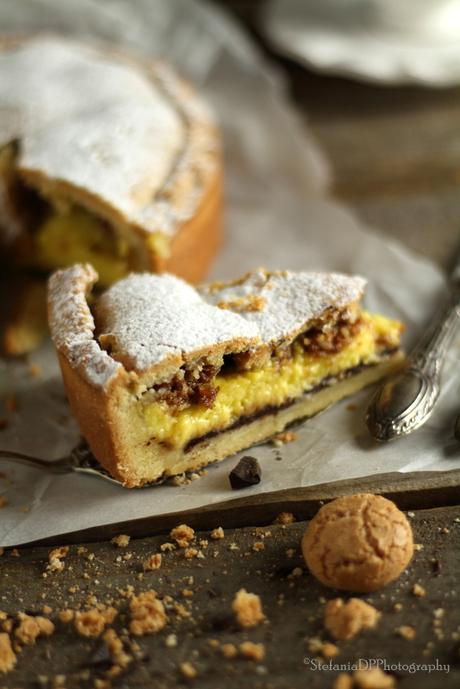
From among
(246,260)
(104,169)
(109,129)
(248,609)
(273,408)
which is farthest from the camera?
(246,260)

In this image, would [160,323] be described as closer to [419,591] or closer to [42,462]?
[42,462]

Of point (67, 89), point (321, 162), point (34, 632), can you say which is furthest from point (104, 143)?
point (34, 632)

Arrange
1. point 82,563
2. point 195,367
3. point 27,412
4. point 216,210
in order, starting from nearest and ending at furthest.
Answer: point 82,563 → point 195,367 → point 27,412 → point 216,210

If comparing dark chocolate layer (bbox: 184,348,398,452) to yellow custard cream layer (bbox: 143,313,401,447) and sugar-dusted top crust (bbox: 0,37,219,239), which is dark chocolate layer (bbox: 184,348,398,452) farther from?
sugar-dusted top crust (bbox: 0,37,219,239)

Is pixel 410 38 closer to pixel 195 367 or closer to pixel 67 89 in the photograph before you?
pixel 67 89

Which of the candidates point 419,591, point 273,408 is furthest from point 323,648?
point 273,408

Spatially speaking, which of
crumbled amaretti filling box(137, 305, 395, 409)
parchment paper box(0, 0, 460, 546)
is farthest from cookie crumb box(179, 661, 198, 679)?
crumbled amaretti filling box(137, 305, 395, 409)
